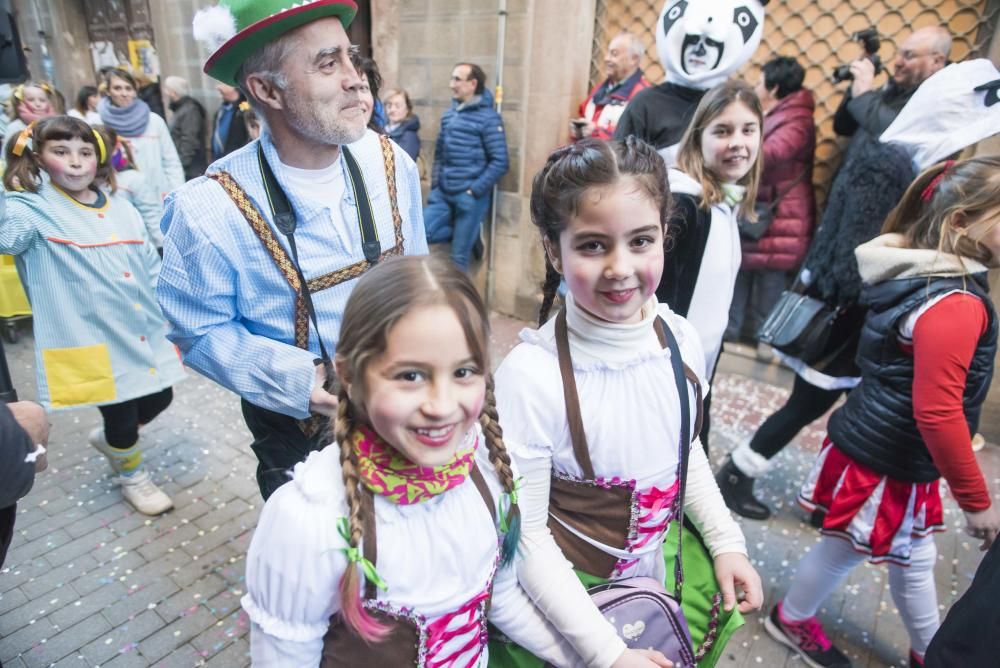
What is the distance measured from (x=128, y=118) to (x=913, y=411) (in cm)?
622

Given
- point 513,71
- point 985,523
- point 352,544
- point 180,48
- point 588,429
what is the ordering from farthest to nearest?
point 180,48 < point 513,71 < point 985,523 < point 588,429 < point 352,544

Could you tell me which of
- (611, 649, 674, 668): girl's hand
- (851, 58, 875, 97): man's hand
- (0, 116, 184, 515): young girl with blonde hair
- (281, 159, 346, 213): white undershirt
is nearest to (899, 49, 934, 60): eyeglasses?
(851, 58, 875, 97): man's hand

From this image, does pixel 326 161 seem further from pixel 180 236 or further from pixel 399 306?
pixel 399 306

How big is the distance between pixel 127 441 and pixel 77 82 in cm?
829

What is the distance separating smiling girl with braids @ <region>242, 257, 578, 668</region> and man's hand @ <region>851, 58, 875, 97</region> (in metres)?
3.68

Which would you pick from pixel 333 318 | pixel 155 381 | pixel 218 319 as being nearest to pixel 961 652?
pixel 333 318

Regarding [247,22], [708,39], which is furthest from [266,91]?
[708,39]

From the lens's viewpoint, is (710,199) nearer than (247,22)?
No

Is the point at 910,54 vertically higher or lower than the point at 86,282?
higher

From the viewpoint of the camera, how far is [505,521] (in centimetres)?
123

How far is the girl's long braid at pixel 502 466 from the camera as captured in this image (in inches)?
48.0

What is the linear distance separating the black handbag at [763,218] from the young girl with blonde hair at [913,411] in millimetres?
2054

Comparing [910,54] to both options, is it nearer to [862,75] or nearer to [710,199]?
[862,75]

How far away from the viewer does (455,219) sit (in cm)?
551
